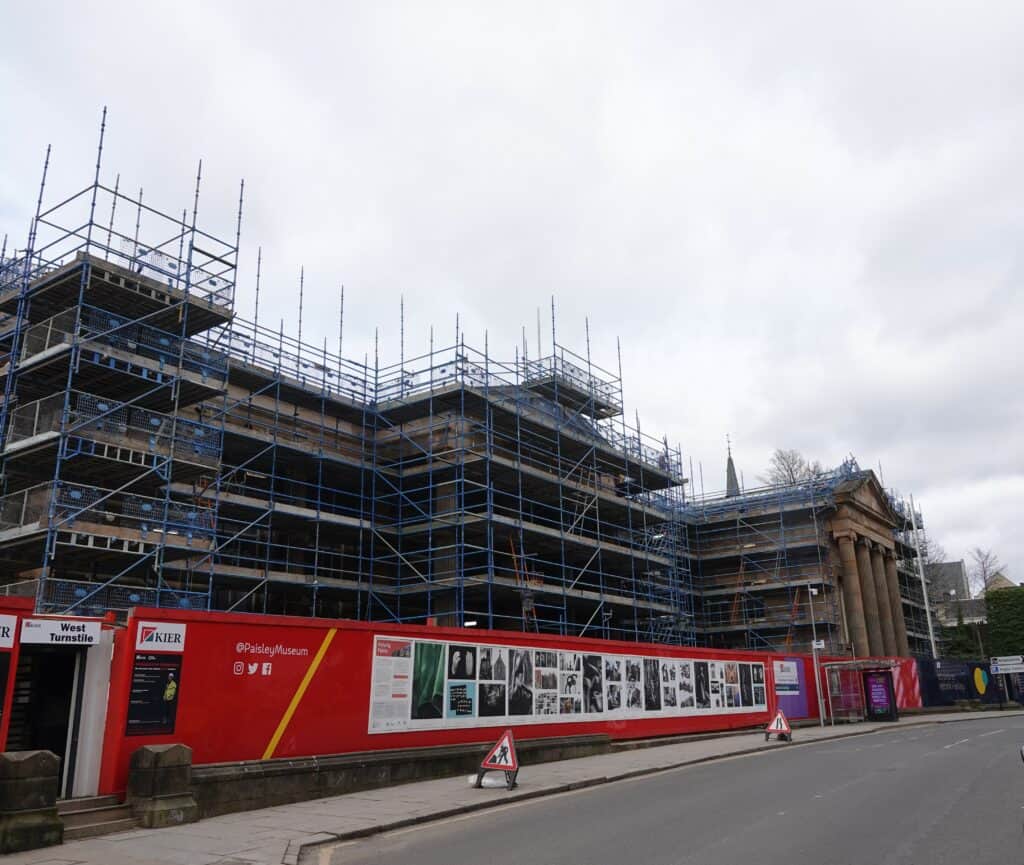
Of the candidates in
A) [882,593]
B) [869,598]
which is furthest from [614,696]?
[882,593]

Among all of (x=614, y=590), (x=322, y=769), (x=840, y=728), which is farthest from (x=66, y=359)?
(x=840, y=728)

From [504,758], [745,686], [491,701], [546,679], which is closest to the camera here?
[504,758]

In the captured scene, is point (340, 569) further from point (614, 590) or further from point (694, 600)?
point (694, 600)

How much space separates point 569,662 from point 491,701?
3.04 metres

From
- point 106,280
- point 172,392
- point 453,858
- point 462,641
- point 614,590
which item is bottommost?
point 453,858

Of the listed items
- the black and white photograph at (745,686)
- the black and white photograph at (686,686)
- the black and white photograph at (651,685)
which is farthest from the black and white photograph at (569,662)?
the black and white photograph at (745,686)

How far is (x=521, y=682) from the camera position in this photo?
61.5 ft

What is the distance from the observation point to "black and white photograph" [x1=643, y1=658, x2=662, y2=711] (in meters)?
23.3

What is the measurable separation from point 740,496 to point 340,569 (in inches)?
1206

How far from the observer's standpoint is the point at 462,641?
680 inches

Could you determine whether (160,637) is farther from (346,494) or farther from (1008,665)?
(1008,665)

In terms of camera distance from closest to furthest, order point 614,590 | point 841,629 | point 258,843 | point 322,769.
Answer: point 258,843 < point 322,769 < point 614,590 < point 841,629

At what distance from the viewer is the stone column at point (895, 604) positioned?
2210 inches

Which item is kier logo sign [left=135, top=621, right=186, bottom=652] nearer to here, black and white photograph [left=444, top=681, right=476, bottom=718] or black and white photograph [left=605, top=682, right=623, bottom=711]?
black and white photograph [left=444, top=681, right=476, bottom=718]
